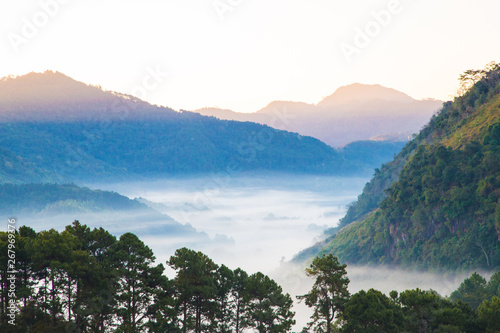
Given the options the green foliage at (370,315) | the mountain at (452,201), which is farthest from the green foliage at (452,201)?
the green foliage at (370,315)

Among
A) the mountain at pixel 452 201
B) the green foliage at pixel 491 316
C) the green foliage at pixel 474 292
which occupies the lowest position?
the green foliage at pixel 491 316

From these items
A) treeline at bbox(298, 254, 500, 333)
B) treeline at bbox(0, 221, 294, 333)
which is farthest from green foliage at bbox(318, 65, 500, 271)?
treeline at bbox(0, 221, 294, 333)

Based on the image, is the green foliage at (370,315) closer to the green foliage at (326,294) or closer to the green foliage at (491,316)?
the green foliage at (326,294)

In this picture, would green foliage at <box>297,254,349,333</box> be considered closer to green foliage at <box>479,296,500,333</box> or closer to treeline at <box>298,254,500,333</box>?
treeline at <box>298,254,500,333</box>

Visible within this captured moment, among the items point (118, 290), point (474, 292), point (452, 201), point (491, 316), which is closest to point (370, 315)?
point (491, 316)

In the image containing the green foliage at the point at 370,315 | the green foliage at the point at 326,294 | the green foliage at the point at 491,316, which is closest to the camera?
the green foliage at the point at 491,316
